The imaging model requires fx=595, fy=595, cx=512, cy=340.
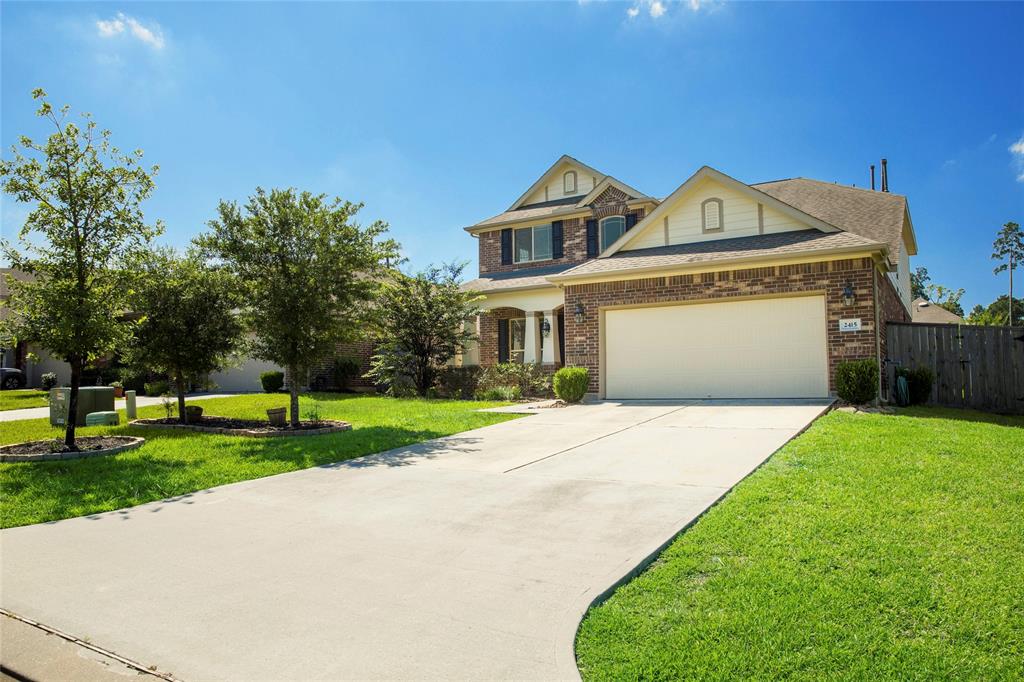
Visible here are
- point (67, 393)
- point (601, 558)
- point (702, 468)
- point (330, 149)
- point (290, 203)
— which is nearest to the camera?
point (601, 558)

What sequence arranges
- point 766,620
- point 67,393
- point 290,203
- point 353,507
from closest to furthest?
point 766,620
point 353,507
point 290,203
point 67,393

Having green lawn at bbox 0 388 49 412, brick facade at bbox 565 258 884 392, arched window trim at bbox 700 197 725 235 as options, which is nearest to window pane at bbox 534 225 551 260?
brick facade at bbox 565 258 884 392

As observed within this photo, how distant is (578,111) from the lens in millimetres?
15227

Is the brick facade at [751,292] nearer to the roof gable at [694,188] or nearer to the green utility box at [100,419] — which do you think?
the roof gable at [694,188]

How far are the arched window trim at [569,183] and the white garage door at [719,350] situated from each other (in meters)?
8.77

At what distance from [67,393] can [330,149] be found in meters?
7.31

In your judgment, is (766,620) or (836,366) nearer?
(766,620)

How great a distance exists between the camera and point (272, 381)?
19.8m

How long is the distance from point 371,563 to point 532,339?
15.6m

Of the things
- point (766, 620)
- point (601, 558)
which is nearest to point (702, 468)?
point (601, 558)

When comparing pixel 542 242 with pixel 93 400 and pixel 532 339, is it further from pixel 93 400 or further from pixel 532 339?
pixel 93 400

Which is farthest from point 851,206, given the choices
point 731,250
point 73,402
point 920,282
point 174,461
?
point 920,282

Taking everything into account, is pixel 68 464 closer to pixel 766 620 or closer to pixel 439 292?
pixel 766 620

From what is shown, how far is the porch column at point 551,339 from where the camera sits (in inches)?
749
